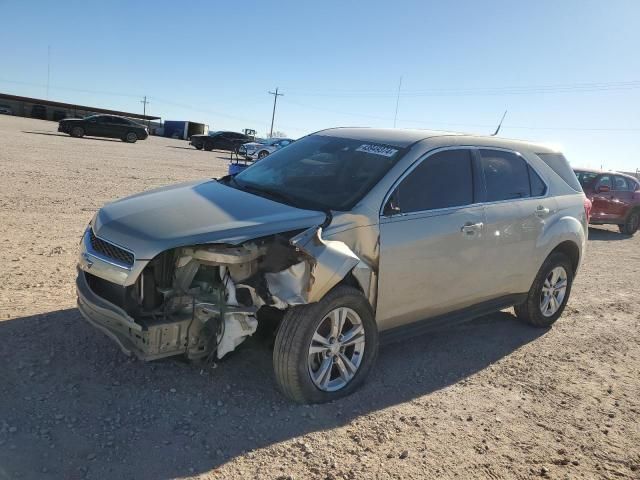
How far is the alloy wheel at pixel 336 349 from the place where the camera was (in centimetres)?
357

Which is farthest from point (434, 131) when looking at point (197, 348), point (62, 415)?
point (62, 415)

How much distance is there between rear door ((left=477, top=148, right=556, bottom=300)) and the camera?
4.62 metres

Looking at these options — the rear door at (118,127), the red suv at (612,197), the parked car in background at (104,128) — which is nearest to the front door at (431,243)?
the red suv at (612,197)

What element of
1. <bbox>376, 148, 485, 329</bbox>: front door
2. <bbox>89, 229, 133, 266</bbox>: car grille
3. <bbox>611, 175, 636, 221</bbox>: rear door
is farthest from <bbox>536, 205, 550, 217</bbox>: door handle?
<bbox>611, 175, 636, 221</bbox>: rear door

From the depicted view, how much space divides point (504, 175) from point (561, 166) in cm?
117

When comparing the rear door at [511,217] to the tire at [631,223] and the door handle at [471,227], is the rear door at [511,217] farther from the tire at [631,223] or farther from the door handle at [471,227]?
the tire at [631,223]

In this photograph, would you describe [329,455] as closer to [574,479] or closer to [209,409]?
[209,409]

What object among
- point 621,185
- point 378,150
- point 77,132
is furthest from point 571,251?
point 77,132

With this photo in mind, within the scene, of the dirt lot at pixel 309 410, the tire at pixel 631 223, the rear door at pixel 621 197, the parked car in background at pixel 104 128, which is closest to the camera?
the dirt lot at pixel 309 410

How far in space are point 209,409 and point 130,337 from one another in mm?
698

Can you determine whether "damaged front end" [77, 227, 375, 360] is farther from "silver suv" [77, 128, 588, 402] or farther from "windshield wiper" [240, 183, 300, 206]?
"windshield wiper" [240, 183, 300, 206]

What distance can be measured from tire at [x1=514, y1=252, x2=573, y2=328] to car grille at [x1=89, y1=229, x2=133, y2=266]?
3927 millimetres

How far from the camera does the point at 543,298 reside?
5.53m

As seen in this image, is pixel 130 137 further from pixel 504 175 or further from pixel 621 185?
pixel 504 175
